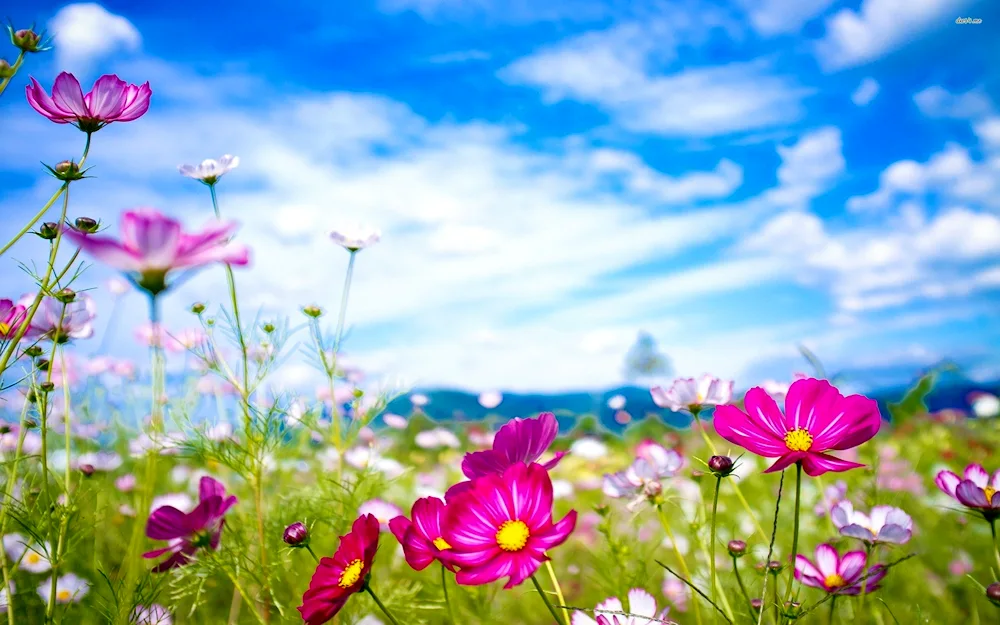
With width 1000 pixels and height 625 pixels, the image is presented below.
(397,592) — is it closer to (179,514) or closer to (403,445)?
(179,514)

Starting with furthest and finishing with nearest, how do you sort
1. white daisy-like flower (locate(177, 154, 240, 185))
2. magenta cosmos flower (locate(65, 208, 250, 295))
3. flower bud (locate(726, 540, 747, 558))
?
white daisy-like flower (locate(177, 154, 240, 185)) → flower bud (locate(726, 540, 747, 558)) → magenta cosmos flower (locate(65, 208, 250, 295))

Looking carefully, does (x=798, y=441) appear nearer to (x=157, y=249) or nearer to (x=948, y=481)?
(x=948, y=481)

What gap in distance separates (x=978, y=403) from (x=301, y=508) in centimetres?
338

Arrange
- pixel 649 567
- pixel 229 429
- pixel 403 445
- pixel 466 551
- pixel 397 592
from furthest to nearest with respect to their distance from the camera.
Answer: pixel 403 445
pixel 649 567
pixel 229 429
pixel 397 592
pixel 466 551

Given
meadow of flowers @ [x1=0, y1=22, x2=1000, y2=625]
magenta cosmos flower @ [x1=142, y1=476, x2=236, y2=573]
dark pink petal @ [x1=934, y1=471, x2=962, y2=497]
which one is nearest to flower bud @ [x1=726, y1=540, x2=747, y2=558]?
meadow of flowers @ [x1=0, y1=22, x2=1000, y2=625]

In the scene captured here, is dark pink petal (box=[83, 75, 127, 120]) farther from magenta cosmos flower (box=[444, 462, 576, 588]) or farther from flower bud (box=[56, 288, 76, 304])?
magenta cosmos flower (box=[444, 462, 576, 588])

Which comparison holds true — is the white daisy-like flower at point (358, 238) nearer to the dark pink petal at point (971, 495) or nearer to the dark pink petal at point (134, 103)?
the dark pink petal at point (134, 103)

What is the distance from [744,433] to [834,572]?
11.4 inches

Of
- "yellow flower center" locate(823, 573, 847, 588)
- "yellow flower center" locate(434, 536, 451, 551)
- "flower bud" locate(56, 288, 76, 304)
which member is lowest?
"yellow flower center" locate(823, 573, 847, 588)

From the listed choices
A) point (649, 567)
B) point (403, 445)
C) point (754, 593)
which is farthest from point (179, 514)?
point (403, 445)

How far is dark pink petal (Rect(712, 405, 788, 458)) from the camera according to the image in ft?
1.89

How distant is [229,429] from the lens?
1479mm

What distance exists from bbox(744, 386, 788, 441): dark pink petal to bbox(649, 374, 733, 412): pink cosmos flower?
193mm

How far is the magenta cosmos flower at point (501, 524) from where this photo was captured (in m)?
0.55
